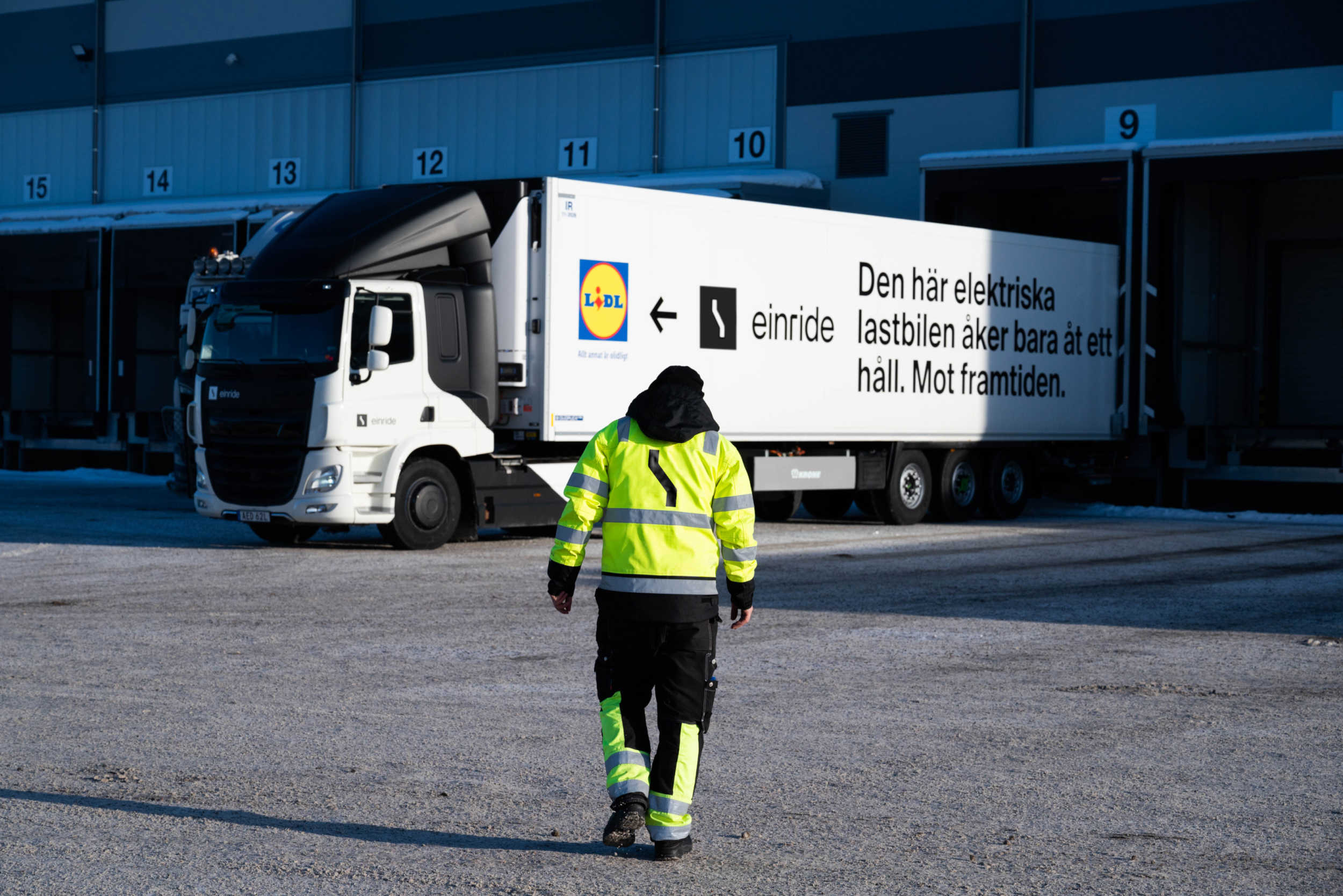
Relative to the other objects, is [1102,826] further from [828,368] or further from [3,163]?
[3,163]

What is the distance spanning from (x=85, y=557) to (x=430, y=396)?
11.2ft

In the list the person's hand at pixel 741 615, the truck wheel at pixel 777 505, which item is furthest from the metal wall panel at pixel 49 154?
the person's hand at pixel 741 615

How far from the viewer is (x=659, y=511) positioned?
19.6 feet

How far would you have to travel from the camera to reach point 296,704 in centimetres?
859

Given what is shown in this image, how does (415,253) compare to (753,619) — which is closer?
(753,619)

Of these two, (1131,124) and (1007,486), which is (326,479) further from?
(1131,124)

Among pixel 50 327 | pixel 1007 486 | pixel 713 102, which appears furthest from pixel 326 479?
pixel 50 327

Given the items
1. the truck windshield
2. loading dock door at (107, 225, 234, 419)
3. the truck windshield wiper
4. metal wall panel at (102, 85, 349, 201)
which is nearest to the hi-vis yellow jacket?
the truck windshield

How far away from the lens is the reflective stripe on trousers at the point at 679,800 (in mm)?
5734

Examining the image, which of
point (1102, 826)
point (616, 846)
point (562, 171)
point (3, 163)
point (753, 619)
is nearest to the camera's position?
point (616, 846)

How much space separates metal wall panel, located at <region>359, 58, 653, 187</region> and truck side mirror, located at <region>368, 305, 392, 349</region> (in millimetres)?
16372

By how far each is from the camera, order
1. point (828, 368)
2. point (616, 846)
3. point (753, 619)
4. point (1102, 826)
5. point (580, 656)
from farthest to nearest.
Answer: point (828, 368) → point (753, 619) → point (580, 656) → point (1102, 826) → point (616, 846)

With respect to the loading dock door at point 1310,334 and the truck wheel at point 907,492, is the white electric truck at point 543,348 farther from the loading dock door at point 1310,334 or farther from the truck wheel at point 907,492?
the loading dock door at point 1310,334

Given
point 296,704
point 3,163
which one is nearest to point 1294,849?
point 296,704
